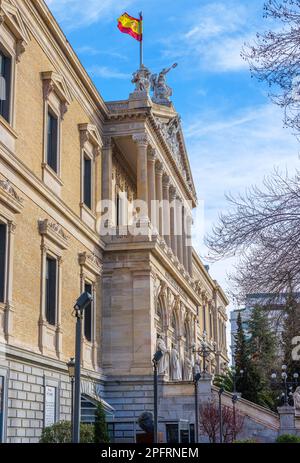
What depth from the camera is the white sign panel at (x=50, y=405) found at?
24.4 meters

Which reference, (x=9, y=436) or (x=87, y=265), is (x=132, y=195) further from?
(x=9, y=436)

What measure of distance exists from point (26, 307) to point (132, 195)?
61.0ft

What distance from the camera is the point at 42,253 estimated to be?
25016 millimetres

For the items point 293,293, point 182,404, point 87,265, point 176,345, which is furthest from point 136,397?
point 293,293

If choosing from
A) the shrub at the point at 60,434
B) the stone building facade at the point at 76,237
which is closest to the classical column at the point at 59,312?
the stone building facade at the point at 76,237

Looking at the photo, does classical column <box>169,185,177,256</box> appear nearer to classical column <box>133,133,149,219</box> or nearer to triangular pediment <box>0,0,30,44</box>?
classical column <box>133,133,149,219</box>

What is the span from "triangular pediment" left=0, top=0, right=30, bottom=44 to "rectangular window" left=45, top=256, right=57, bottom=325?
308 inches

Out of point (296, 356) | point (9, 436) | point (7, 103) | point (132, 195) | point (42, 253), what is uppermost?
point (132, 195)

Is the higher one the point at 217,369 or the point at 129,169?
the point at 129,169

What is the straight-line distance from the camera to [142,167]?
118 ft

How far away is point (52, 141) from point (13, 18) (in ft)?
18.1

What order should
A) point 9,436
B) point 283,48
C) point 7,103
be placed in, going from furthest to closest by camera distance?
point 7,103, point 9,436, point 283,48

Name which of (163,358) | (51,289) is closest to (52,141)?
(51,289)

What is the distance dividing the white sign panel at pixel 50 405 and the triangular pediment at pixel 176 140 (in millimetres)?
16908
